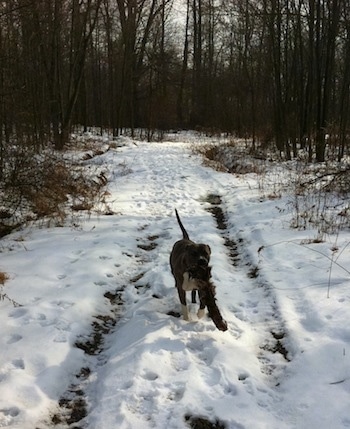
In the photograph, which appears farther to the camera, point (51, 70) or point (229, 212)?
point (51, 70)

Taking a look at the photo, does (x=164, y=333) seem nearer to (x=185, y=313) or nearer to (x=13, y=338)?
(x=185, y=313)

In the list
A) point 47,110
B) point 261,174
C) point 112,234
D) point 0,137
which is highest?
point 47,110

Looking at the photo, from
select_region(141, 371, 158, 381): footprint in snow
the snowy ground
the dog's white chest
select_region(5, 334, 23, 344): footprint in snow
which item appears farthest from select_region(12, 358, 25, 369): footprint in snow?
the dog's white chest

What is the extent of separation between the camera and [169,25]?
4022 centimetres

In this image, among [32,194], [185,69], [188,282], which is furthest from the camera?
[185,69]

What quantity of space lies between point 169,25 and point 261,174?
31.2m

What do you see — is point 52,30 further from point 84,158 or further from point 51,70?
point 84,158

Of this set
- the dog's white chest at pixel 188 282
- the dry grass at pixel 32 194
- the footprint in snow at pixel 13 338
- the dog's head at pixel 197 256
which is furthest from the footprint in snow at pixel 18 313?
the dry grass at pixel 32 194

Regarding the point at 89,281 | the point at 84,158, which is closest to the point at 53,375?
the point at 89,281

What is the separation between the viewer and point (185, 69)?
1606 inches

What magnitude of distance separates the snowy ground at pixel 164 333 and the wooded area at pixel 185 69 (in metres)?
3.46

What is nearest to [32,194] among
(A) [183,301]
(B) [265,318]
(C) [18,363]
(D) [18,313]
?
(D) [18,313]

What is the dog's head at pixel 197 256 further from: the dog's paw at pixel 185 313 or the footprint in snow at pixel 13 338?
the footprint in snow at pixel 13 338

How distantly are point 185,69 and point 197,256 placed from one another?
39202 mm
